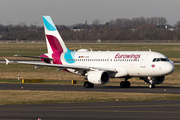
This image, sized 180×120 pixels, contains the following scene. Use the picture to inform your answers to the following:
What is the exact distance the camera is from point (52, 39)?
5247cm

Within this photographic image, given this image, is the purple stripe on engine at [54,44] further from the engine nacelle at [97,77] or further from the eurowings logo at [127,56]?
the eurowings logo at [127,56]

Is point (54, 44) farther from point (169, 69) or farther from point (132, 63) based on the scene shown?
point (169, 69)

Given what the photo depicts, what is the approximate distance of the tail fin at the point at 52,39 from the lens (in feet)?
171

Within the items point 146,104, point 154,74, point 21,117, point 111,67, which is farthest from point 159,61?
point 21,117

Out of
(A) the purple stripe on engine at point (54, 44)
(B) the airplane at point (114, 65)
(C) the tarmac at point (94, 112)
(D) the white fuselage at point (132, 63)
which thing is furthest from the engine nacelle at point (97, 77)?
(C) the tarmac at point (94, 112)

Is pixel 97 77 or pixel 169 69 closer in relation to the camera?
pixel 169 69

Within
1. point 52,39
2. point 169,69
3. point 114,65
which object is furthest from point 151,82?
point 52,39

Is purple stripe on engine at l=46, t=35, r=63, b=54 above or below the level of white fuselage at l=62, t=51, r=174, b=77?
above

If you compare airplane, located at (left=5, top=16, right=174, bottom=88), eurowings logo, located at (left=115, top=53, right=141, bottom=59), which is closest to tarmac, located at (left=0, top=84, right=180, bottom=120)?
airplane, located at (left=5, top=16, right=174, bottom=88)

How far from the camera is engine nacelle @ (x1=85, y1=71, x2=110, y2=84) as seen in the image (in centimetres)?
4366

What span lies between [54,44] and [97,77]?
11.1 m

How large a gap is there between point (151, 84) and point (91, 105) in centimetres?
1863

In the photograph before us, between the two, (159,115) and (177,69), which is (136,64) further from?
(177,69)

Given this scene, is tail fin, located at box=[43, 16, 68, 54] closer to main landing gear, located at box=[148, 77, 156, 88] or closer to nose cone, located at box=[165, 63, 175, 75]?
main landing gear, located at box=[148, 77, 156, 88]
